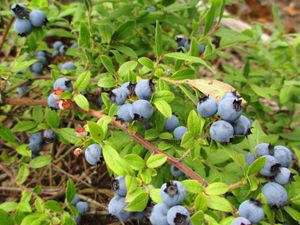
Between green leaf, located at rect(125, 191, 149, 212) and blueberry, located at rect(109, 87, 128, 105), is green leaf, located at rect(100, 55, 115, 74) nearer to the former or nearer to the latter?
blueberry, located at rect(109, 87, 128, 105)

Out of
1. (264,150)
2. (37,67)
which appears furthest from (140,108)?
(37,67)

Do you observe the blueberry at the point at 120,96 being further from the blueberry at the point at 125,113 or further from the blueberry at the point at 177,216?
the blueberry at the point at 177,216

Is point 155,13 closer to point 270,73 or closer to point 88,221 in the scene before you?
point 270,73

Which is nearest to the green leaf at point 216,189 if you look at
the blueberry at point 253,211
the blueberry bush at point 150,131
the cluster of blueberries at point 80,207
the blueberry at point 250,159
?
the blueberry bush at point 150,131

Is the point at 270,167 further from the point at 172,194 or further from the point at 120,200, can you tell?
the point at 120,200

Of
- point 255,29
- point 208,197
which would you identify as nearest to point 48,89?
point 208,197

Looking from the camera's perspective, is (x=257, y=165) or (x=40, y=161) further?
(x=40, y=161)
